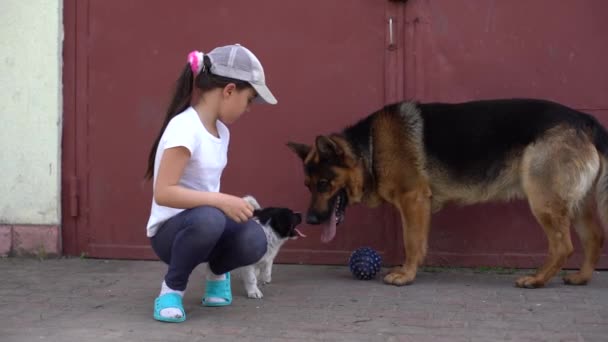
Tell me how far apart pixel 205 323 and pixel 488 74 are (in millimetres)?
2895

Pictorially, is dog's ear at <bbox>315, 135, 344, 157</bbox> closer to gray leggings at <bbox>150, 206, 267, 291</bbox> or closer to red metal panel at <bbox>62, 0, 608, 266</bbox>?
red metal panel at <bbox>62, 0, 608, 266</bbox>

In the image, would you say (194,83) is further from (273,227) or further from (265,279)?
(265,279)

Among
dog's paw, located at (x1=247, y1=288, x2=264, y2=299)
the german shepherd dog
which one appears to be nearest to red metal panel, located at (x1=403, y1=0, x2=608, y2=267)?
the german shepherd dog

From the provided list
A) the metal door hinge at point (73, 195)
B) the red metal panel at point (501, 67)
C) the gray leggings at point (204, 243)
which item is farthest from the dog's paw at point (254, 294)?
the metal door hinge at point (73, 195)

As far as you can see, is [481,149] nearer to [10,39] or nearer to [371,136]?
[371,136]

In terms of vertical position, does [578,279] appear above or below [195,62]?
below

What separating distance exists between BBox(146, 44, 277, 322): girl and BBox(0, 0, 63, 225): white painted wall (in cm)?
222

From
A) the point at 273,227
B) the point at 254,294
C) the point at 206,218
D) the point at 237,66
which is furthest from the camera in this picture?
the point at 273,227

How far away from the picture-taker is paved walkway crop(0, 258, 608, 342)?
4.14m

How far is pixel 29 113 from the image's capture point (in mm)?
6480

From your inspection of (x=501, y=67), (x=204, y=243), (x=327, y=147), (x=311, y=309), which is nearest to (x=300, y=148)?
(x=327, y=147)

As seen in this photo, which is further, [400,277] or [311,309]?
[400,277]

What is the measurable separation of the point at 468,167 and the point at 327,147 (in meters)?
0.98

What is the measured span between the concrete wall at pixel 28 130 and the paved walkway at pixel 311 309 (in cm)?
51
